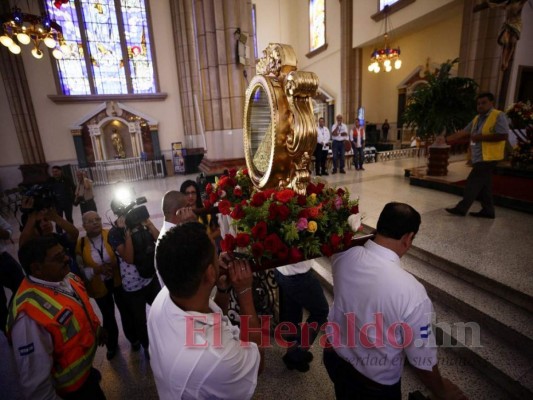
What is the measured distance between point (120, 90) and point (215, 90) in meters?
12.5

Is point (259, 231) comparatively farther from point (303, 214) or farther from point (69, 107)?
point (69, 107)

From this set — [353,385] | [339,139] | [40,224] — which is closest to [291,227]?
[353,385]

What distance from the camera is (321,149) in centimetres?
826

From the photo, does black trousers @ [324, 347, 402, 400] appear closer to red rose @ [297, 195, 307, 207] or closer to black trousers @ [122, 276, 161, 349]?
red rose @ [297, 195, 307, 207]

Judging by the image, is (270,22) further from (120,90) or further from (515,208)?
(515,208)

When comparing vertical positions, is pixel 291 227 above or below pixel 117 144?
below

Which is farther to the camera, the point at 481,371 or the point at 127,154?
the point at 127,154

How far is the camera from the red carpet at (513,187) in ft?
15.0

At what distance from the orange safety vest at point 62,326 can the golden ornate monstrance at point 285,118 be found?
1.39m

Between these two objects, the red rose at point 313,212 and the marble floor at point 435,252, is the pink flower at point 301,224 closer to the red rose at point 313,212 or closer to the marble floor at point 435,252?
the red rose at point 313,212

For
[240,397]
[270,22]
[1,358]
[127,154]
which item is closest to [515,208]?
[240,397]

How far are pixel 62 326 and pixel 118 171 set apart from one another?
13.5m

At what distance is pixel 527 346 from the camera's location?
1974mm

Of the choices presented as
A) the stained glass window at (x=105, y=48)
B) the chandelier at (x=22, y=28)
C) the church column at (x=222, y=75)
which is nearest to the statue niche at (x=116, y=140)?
the stained glass window at (x=105, y=48)
